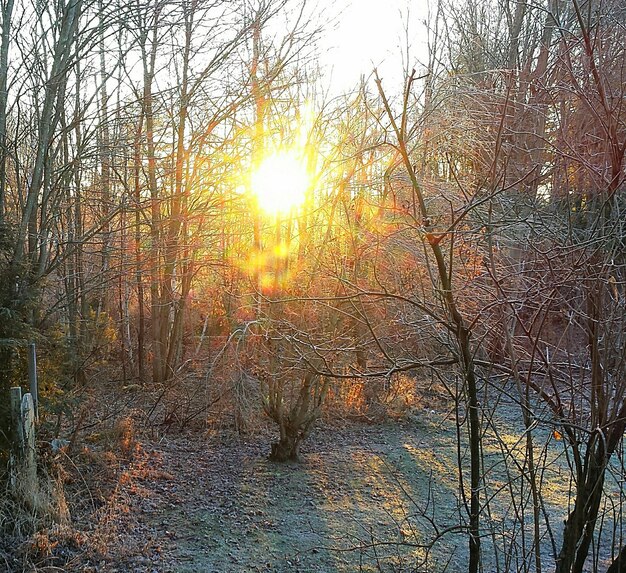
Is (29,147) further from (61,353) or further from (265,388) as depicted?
(265,388)

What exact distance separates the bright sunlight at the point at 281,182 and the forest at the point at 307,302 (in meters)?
0.04

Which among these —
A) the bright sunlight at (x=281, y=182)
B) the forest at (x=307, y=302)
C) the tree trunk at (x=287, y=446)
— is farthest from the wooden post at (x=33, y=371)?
the bright sunlight at (x=281, y=182)

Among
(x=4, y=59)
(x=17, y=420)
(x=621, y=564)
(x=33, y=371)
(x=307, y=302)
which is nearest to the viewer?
(x=621, y=564)

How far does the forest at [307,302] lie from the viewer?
8.02 feet

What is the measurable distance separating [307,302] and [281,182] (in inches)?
70.0

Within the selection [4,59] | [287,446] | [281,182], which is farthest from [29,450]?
[281,182]

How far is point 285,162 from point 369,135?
4.49ft

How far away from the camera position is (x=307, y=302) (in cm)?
646

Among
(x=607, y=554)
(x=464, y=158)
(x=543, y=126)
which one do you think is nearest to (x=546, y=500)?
(x=607, y=554)

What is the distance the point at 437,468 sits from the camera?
661 cm

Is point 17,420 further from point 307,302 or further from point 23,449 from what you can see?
point 307,302

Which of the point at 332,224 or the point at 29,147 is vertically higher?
the point at 29,147

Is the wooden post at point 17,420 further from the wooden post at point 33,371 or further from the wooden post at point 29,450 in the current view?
the wooden post at point 33,371

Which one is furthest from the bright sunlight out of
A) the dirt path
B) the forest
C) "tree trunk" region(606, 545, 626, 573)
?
"tree trunk" region(606, 545, 626, 573)
